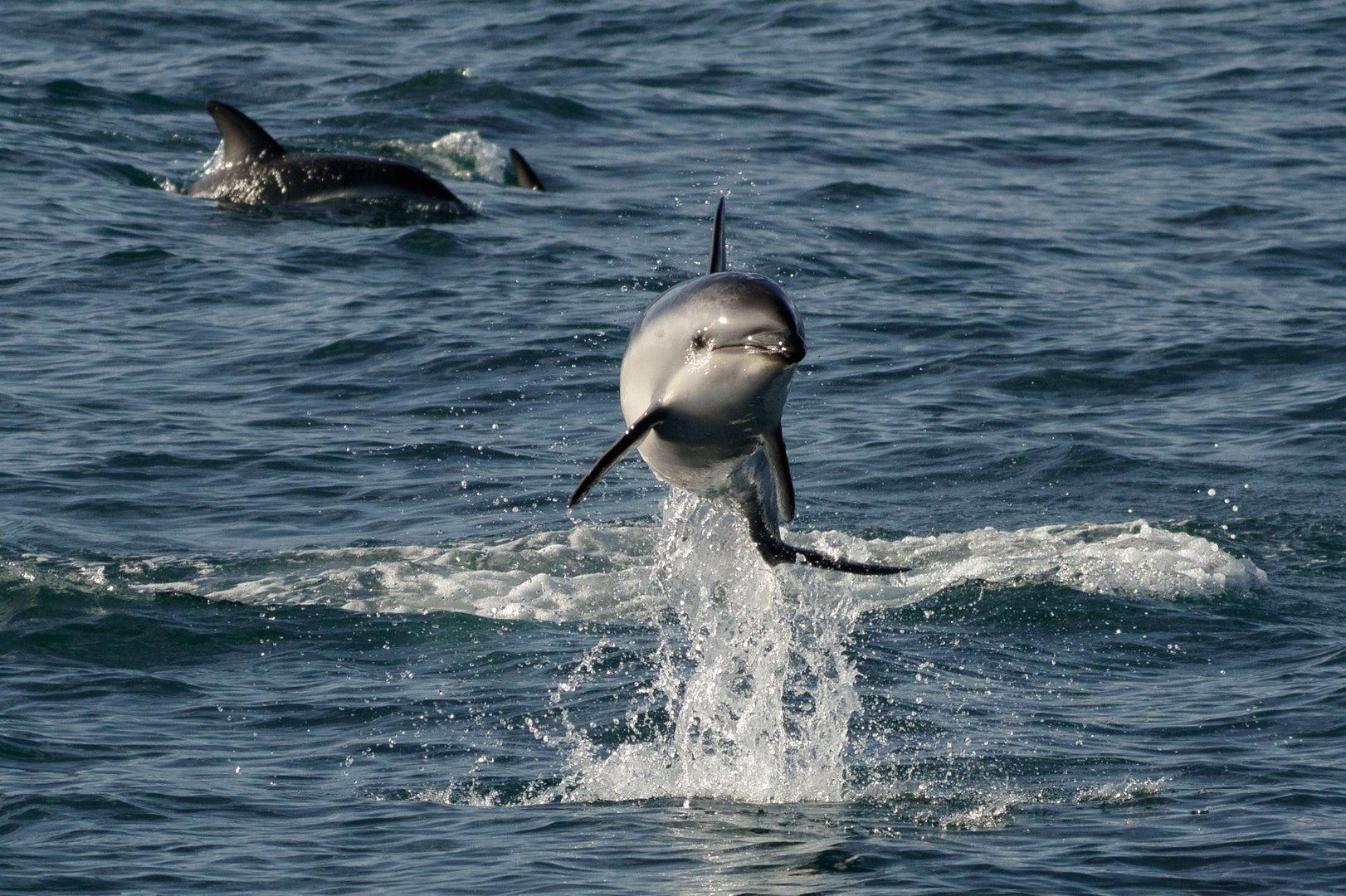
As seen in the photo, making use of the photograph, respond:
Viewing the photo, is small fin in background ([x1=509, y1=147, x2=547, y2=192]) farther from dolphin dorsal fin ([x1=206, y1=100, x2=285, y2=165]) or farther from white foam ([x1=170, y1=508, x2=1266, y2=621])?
white foam ([x1=170, y1=508, x2=1266, y2=621])

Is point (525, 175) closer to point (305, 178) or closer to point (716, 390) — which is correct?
point (305, 178)

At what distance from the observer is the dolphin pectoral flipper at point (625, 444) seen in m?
7.35

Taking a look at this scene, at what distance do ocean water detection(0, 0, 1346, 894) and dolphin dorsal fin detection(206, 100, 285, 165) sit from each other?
24.0 inches

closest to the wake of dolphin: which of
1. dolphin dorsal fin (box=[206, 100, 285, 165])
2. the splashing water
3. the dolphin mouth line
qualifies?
the splashing water

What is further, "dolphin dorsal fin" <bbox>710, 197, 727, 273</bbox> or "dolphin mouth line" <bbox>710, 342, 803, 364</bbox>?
"dolphin dorsal fin" <bbox>710, 197, 727, 273</bbox>

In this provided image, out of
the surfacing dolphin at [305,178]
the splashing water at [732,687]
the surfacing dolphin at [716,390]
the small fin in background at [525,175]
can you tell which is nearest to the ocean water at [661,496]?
the splashing water at [732,687]

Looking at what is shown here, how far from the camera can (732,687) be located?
420 inches

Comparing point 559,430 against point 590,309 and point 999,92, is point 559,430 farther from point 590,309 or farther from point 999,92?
point 999,92

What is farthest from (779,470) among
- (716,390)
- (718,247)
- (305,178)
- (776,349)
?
(305,178)

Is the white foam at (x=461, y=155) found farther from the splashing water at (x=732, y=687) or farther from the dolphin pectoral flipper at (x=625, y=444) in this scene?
the dolphin pectoral flipper at (x=625, y=444)

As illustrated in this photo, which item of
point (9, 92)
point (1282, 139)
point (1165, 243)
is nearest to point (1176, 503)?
point (1165, 243)

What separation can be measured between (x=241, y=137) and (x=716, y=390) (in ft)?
47.5

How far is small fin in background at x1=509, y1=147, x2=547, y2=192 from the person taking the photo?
73.5 feet

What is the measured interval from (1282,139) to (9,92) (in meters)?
14.9
